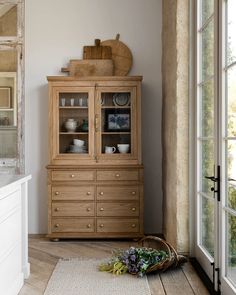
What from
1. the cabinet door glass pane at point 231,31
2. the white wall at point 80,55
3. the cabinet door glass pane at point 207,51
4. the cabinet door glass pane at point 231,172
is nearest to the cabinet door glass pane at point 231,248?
the cabinet door glass pane at point 231,172

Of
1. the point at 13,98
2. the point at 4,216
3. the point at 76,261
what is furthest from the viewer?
the point at 13,98

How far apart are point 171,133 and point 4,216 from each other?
6.61 ft

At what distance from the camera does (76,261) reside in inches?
154

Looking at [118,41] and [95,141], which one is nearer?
[95,141]

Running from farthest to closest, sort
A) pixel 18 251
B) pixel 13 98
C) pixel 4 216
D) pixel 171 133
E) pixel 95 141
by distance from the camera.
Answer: pixel 13 98 → pixel 95 141 → pixel 171 133 → pixel 18 251 → pixel 4 216

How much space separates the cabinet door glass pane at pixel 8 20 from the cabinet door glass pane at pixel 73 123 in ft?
3.50

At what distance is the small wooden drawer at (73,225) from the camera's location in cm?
468

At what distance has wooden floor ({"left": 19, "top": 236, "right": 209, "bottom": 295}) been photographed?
3172 mm

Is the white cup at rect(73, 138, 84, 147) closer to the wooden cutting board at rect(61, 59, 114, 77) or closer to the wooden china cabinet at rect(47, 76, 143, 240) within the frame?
the wooden china cabinet at rect(47, 76, 143, 240)

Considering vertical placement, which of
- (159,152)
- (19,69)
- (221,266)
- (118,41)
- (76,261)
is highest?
(118,41)

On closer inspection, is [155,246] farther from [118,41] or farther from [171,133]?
[118,41]

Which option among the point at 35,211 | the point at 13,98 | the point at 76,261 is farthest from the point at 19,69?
the point at 76,261

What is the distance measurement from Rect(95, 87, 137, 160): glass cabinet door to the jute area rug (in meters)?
1.43

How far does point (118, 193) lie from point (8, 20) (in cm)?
246
